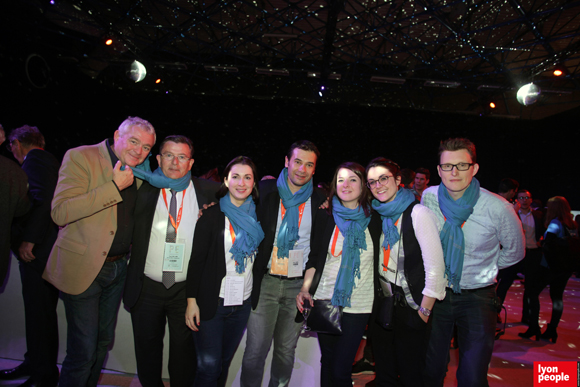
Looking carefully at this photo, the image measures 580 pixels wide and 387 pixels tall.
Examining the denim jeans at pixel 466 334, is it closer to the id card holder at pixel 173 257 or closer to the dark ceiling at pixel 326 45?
A: the id card holder at pixel 173 257

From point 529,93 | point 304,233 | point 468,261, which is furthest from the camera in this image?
point 529,93

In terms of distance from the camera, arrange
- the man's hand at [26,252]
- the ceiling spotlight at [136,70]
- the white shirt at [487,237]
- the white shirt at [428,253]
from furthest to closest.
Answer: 1. the ceiling spotlight at [136,70]
2. the man's hand at [26,252]
3. the white shirt at [487,237]
4. the white shirt at [428,253]

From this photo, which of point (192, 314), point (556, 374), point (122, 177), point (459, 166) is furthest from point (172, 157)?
point (556, 374)

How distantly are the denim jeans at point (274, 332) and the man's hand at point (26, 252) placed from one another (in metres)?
1.66

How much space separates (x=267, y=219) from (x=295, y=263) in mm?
344

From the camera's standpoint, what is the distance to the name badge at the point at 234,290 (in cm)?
190

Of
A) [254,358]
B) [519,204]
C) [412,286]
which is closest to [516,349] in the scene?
[519,204]

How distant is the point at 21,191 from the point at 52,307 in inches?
34.8

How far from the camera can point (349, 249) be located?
6.31 feet

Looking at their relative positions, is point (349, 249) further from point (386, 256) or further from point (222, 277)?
point (222, 277)

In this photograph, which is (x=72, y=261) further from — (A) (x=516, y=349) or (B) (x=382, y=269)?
(A) (x=516, y=349)

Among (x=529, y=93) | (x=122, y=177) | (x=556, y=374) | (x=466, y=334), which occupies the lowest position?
(x=556, y=374)

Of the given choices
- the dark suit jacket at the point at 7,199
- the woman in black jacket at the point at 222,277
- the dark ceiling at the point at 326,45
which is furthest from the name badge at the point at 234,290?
the dark ceiling at the point at 326,45

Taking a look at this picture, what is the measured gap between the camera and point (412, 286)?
6.06 ft
